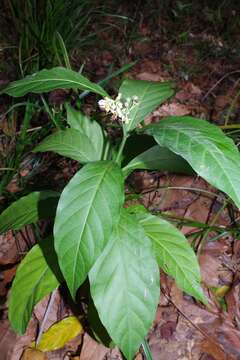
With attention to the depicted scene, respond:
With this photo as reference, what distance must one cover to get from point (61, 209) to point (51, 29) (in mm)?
1291

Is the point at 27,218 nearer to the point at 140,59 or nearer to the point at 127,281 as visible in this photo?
the point at 127,281

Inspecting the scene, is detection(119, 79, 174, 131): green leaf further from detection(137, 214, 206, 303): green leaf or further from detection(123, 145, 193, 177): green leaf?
detection(137, 214, 206, 303): green leaf

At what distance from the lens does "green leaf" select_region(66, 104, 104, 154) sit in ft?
3.81

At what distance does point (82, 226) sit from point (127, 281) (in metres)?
0.24

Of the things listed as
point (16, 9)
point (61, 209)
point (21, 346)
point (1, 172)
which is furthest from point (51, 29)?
point (21, 346)

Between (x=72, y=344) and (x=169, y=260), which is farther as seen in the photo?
(x=72, y=344)

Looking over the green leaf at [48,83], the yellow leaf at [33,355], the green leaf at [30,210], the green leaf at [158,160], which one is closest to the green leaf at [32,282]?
the green leaf at [30,210]

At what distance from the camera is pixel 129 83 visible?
1.14 m

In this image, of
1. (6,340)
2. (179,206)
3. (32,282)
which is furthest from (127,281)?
(179,206)

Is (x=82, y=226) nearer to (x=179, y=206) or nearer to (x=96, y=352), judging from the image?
(x=96, y=352)

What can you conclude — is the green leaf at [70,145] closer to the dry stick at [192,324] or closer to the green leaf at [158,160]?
the green leaf at [158,160]

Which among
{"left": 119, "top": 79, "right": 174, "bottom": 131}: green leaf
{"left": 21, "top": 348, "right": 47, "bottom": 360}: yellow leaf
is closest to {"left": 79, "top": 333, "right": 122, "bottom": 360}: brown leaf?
{"left": 21, "top": 348, "right": 47, "bottom": 360}: yellow leaf

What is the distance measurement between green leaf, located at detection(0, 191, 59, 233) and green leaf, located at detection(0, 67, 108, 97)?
357mm

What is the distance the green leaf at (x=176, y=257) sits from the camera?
1035mm
